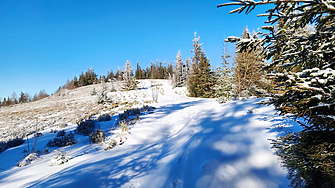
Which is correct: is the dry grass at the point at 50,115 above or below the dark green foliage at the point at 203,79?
below

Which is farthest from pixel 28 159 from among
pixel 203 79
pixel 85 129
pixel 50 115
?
pixel 203 79

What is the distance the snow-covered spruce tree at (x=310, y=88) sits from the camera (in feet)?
5.20

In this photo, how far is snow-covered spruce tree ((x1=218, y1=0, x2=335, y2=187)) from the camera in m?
1.58

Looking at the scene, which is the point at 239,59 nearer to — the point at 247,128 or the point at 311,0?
the point at 247,128

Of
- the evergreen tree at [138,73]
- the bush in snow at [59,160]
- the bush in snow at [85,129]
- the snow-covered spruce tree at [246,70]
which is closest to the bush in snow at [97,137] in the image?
the bush in snow at [85,129]

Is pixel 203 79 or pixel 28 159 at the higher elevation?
pixel 203 79

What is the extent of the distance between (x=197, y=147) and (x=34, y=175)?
3897 mm

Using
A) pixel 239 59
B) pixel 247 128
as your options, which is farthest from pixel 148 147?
pixel 239 59

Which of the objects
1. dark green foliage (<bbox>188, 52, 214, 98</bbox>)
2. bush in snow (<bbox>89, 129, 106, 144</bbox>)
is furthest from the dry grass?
dark green foliage (<bbox>188, 52, 214, 98</bbox>)

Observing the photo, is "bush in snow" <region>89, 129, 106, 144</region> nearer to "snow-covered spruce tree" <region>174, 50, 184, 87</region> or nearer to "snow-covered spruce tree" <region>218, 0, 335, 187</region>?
"snow-covered spruce tree" <region>218, 0, 335, 187</region>

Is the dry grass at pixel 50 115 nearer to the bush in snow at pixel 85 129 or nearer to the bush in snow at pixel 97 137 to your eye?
the bush in snow at pixel 85 129

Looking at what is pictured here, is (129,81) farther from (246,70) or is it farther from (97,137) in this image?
(97,137)

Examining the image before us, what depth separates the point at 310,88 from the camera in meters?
1.47

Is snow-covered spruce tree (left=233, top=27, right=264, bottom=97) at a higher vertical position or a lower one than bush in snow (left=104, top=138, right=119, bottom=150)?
higher
